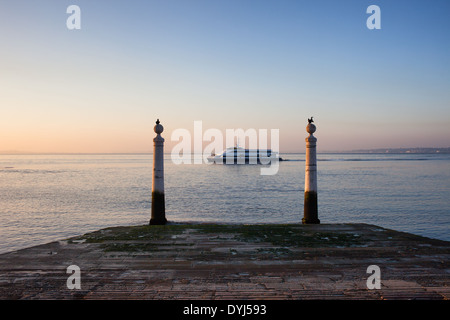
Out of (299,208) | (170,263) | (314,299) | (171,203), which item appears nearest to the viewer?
(314,299)

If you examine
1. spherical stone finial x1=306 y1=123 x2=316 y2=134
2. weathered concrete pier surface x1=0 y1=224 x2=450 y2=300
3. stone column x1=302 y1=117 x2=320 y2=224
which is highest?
spherical stone finial x1=306 y1=123 x2=316 y2=134

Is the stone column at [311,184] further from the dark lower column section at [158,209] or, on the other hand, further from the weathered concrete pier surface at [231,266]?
the dark lower column section at [158,209]

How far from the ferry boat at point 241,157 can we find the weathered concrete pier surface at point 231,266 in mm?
126972

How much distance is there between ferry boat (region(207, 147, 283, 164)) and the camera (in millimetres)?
133750

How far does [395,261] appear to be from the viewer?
4.37 metres

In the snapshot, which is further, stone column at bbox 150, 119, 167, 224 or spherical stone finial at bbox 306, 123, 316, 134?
spherical stone finial at bbox 306, 123, 316, 134

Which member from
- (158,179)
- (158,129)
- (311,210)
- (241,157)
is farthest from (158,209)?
(241,157)

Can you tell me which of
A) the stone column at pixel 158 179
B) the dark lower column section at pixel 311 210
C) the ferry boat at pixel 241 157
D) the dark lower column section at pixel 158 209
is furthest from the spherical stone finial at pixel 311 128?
the ferry boat at pixel 241 157

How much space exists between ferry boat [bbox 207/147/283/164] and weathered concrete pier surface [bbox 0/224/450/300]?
127 metres

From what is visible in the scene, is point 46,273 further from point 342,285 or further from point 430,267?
point 430,267

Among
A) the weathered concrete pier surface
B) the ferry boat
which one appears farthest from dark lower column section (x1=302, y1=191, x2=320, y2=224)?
the ferry boat

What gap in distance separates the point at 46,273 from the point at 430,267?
5165 millimetres

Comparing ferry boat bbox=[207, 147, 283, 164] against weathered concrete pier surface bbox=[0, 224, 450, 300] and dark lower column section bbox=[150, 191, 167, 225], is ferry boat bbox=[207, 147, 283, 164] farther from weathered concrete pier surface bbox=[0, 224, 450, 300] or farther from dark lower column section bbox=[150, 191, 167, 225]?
weathered concrete pier surface bbox=[0, 224, 450, 300]
